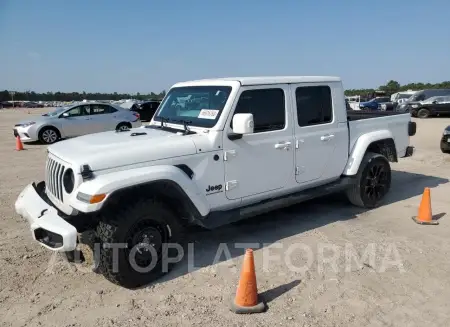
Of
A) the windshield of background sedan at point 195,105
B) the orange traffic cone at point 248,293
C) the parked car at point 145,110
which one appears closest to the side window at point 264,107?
the windshield of background sedan at point 195,105

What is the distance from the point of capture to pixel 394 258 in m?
4.36

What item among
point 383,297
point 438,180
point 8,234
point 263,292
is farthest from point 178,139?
point 438,180

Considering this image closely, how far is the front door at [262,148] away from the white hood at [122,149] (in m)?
0.57

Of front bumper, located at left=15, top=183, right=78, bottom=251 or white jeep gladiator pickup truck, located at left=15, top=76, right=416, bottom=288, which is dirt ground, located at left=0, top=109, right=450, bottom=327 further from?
front bumper, located at left=15, top=183, right=78, bottom=251

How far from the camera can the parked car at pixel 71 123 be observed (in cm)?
1362

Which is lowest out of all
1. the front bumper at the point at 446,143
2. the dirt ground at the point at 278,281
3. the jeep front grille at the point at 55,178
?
the dirt ground at the point at 278,281

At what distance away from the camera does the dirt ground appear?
3.29m

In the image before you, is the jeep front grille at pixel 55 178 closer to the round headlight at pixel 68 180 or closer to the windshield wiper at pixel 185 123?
the round headlight at pixel 68 180

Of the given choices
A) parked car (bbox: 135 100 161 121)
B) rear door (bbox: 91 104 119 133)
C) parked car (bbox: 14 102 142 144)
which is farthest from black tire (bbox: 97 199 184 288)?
parked car (bbox: 135 100 161 121)

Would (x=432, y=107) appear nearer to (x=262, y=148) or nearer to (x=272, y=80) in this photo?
(x=272, y=80)

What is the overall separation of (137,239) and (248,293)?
1.16m

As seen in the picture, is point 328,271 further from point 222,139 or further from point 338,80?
point 338,80

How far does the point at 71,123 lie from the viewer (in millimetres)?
13984

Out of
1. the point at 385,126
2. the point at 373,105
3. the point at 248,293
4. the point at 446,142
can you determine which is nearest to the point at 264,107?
the point at 248,293
